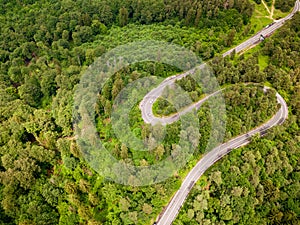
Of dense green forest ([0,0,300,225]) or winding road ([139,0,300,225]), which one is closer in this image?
winding road ([139,0,300,225])

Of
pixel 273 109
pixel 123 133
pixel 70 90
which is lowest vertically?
pixel 273 109

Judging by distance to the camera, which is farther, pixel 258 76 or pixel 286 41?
pixel 286 41

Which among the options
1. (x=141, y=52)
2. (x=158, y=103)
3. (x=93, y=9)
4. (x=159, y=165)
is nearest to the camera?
(x=159, y=165)

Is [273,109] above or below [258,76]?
below

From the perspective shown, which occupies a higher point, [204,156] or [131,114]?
[131,114]

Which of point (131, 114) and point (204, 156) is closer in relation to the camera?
point (204, 156)

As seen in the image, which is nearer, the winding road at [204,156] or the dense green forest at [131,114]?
the winding road at [204,156]

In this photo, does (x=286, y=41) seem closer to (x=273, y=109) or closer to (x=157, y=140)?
(x=273, y=109)

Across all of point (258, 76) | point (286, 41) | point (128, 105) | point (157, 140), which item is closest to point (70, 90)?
point (128, 105)
